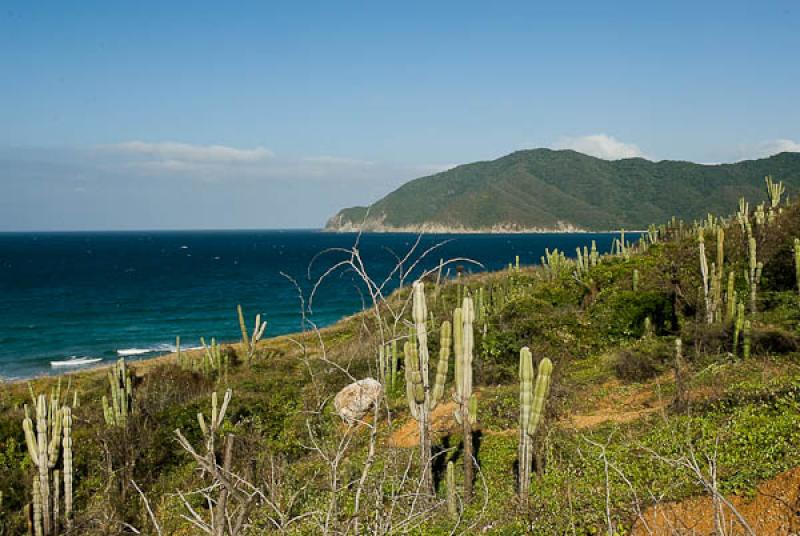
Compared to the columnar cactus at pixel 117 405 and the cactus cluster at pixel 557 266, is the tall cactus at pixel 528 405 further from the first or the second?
the cactus cluster at pixel 557 266

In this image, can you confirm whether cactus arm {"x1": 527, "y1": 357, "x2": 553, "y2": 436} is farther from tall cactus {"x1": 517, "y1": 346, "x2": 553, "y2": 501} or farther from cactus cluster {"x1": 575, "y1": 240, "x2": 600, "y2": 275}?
cactus cluster {"x1": 575, "y1": 240, "x2": 600, "y2": 275}

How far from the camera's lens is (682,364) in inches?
570

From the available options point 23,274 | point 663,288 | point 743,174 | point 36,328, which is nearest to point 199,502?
point 663,288

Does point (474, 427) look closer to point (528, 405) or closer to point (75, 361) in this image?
point (528, 405)

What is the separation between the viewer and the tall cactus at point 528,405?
8.74 metres

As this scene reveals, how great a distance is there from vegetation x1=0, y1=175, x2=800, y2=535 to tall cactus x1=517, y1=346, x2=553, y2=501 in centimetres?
3

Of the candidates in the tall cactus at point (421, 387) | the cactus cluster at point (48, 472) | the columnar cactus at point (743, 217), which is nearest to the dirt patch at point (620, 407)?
the tall cactus at point (421, 387)

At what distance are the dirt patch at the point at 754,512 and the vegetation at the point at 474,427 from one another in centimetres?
6

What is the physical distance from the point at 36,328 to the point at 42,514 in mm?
36710

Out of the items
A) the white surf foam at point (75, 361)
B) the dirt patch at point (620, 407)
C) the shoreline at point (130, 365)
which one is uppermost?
the dirt patch at point (620, 407)

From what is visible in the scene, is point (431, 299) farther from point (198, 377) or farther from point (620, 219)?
point (620, 219)

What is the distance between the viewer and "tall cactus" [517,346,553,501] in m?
8.74

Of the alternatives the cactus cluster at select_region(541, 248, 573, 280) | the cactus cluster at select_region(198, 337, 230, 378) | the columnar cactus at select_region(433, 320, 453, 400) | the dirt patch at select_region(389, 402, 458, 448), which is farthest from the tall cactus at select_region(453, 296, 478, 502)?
Answer: the cactus cluster at select_region(541, 248, 573, 280)

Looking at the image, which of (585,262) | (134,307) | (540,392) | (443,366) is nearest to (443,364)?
(443,366)
